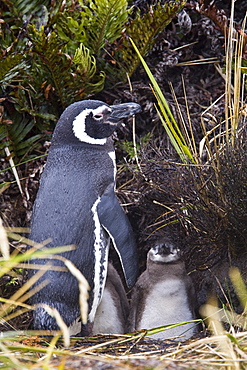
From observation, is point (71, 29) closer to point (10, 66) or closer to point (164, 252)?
point (10, 66)

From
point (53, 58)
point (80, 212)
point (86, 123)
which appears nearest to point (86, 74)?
point (53, 58)

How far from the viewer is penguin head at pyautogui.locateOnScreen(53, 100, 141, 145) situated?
2.47 metres

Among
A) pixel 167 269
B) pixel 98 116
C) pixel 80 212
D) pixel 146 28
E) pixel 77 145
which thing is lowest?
pixel 167 269

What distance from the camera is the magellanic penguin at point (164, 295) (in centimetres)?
261

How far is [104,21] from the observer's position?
9.68 feet

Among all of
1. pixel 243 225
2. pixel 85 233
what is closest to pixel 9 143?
pixel 85 233

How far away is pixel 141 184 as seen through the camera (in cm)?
271

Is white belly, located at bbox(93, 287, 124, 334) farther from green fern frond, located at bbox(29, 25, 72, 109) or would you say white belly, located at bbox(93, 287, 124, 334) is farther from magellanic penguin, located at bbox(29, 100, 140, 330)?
green fern frond, located at bbox(29, 25, 72, 109)

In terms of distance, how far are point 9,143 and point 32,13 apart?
79 cm

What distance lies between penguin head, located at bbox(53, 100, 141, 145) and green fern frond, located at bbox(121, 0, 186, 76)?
63 cm

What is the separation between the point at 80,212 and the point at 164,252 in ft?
1.82

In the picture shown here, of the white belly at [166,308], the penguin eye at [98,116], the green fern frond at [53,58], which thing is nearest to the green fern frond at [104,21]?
the green fern frond at [53,58]

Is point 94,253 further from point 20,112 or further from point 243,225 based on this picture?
point 20,112

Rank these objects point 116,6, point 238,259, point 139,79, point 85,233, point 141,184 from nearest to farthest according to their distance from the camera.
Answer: point 85,233
point 238,259
point 141,184
point 116,6
point 139,79
